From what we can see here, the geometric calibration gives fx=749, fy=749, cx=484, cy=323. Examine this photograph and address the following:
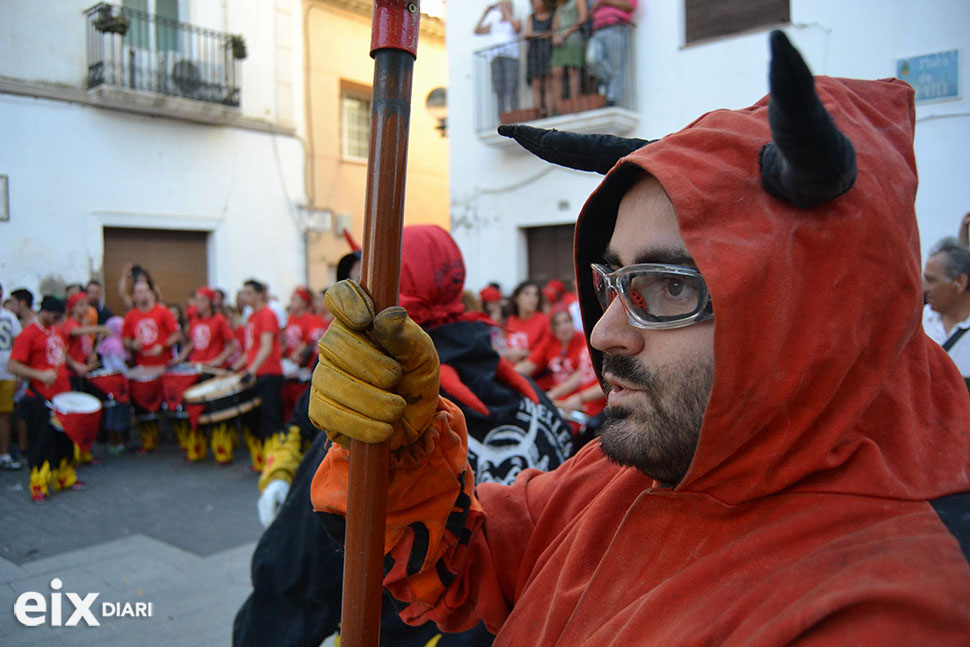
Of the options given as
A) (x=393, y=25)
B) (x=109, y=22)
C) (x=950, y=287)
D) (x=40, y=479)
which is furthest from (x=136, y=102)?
(x=393, y=25)

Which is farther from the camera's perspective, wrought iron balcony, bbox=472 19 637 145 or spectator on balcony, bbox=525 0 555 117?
spectator on balcony, bbox=525 0 555 117

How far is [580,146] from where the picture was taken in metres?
1.42

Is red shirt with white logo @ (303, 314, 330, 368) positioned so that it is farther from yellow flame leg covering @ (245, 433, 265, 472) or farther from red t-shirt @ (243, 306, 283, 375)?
yellow flame leg covering @ (245, 433, 265, 472)

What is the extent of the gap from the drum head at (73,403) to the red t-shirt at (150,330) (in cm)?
181

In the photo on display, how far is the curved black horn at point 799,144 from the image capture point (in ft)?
2.77

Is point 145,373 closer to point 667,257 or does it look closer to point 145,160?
point 145,160

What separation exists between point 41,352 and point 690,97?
8.06 meters

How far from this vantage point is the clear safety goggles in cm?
114

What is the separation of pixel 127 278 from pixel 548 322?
7.69m

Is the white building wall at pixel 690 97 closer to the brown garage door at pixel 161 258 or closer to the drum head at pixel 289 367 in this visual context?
the drum head at pixel 289 367

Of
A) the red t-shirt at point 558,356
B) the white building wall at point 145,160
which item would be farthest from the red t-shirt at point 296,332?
the white building wall at point 145,160

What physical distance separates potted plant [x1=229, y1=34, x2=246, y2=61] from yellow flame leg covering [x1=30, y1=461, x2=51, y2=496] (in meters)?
8.95

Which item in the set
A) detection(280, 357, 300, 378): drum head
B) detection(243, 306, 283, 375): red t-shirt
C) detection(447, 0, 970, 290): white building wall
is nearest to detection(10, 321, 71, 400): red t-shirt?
detection(243, 306, 283, 375): red t-shirt

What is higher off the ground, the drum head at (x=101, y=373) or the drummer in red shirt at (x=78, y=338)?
the drummer in red shirt at (x=78, y=338)
